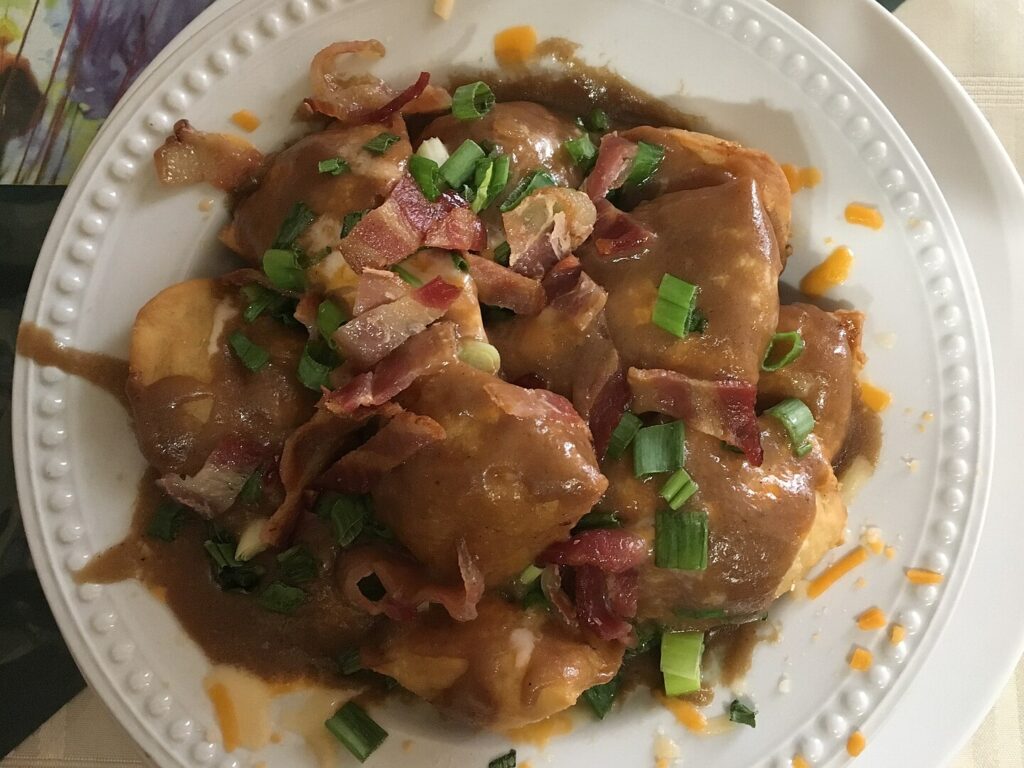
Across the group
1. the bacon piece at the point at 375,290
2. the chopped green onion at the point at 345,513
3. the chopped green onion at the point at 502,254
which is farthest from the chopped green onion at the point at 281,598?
the chopped green onion at the point at 502,254

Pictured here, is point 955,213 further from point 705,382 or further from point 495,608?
point 495,608

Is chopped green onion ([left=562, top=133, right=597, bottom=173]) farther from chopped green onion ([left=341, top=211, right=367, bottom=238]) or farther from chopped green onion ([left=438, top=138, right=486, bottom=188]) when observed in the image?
chopped green onion ([left=341, top=211, right=367, bottom=238])

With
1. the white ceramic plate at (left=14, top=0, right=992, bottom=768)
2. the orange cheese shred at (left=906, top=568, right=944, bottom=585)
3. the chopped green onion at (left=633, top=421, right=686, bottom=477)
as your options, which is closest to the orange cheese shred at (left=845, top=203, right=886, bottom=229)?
the white ceramic plate at (left=14, top=0, right=992, bottom=768)

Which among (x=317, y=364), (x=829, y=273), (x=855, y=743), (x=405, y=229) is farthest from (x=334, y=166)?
(x=855, y=743)

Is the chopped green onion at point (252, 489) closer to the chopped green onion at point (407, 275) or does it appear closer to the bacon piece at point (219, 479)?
the bacon piece at point (219, 479)

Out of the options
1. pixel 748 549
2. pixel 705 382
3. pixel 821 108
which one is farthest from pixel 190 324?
pixel 821 108

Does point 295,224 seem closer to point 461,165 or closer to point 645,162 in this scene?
point 461,165
